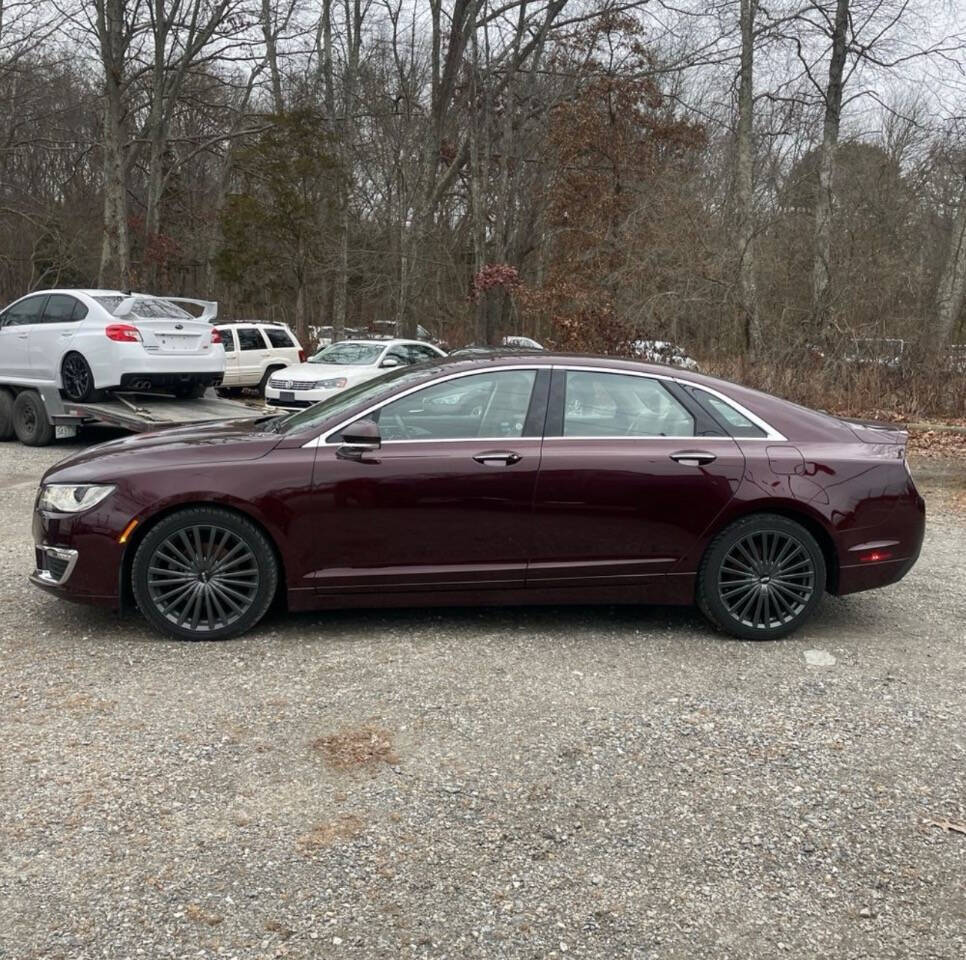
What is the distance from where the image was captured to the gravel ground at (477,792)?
2.57 metres

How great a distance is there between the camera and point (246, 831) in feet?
9.76

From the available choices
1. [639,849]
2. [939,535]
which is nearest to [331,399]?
[639,849]

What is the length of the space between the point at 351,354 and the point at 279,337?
12.6ft

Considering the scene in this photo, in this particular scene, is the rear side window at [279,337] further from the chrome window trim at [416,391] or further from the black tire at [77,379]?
the chrome window trim at [416,391]

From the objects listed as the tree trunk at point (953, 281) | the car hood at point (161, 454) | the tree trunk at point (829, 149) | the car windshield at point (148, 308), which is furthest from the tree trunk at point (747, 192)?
the car hood at point (161, 454)

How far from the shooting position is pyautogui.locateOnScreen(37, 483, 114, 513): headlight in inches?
177

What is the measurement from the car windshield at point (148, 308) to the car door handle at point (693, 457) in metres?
7.79

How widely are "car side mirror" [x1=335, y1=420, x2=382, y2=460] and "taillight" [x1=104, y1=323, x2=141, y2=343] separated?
21.9 ft

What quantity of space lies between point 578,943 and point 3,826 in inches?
74.9

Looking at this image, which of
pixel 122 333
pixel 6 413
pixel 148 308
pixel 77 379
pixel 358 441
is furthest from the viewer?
pixel 6 413

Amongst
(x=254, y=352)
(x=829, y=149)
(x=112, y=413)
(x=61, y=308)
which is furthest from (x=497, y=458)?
(x=829, y=149)

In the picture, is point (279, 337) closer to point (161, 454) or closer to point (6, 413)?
point (6, 413)

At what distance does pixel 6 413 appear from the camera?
11.5m

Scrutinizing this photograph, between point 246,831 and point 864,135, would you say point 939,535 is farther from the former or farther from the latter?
point 864,135
